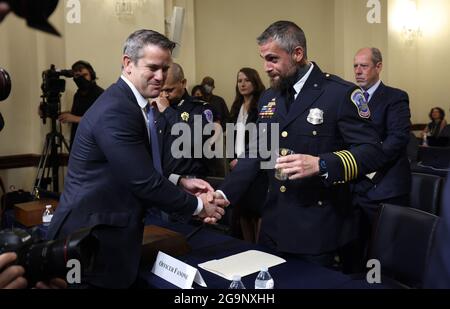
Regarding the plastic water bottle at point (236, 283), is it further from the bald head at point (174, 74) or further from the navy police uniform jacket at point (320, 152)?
the bald head at point (174, 74)

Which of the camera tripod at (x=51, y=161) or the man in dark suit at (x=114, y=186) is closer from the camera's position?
the man in dark suit at (x=114, y=186)

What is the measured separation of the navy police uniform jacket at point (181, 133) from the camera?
3.22m

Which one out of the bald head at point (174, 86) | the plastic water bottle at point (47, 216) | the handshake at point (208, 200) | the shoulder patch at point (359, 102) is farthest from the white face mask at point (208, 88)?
the shoulder patch at point (359, 102)

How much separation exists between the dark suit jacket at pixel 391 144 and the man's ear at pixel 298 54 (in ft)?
3.43

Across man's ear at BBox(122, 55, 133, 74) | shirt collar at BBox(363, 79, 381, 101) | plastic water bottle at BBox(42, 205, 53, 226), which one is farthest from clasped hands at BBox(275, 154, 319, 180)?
plastic water bottle at BBox(42, 205, 53, 226)

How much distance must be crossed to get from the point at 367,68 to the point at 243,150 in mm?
1236

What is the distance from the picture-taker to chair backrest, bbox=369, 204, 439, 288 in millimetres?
2025

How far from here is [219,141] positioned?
4.05m

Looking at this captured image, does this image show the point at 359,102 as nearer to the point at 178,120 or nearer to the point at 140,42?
the point at 140,42

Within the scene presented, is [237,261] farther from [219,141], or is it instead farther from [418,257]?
[219,141]

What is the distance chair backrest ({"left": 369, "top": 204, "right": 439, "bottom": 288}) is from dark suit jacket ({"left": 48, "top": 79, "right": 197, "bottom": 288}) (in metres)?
1.14

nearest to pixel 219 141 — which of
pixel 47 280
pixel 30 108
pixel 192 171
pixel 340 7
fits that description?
pixel 192 171

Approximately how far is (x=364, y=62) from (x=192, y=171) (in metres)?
1.44

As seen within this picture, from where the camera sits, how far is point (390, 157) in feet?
9.12
